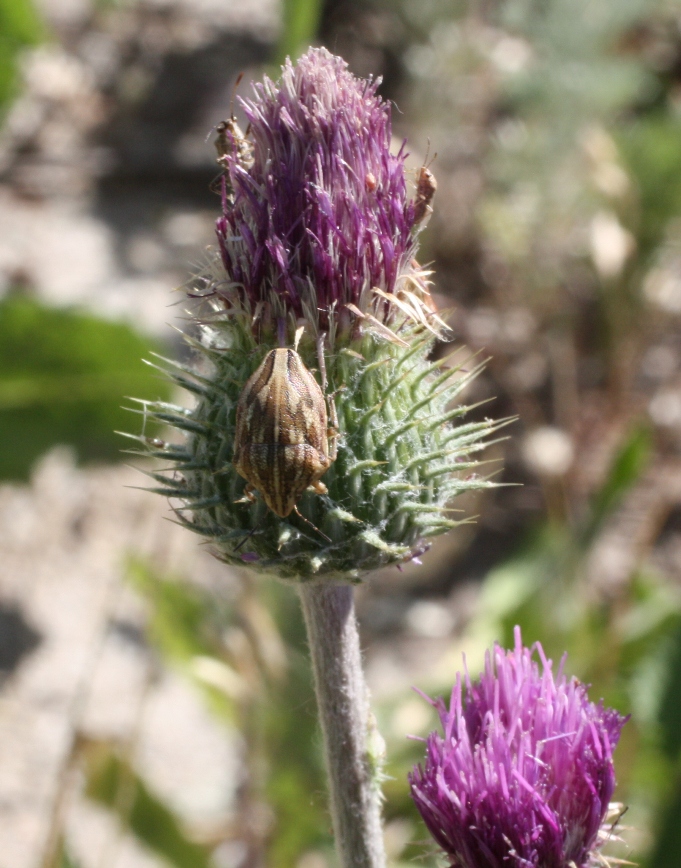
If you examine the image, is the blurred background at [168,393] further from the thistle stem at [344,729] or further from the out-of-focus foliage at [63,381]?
the thistle stem at [344,729]

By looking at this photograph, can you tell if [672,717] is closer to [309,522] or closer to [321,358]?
[309,522]

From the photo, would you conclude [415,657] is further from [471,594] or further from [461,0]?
[461,0]

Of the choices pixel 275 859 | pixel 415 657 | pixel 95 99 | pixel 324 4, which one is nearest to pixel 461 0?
pixel 324 4

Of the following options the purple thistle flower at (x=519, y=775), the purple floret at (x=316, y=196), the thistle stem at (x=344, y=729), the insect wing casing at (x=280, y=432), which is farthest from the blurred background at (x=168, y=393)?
the insect wing casing at (x=280, y=432)

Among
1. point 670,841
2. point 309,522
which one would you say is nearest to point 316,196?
point 309,522

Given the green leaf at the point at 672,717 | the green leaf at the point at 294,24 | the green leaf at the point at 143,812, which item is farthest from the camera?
the green leaf at the point at 294,24

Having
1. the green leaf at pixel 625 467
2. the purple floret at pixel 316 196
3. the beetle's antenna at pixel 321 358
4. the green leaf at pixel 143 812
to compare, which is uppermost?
the green leaf at pixel 625 467
